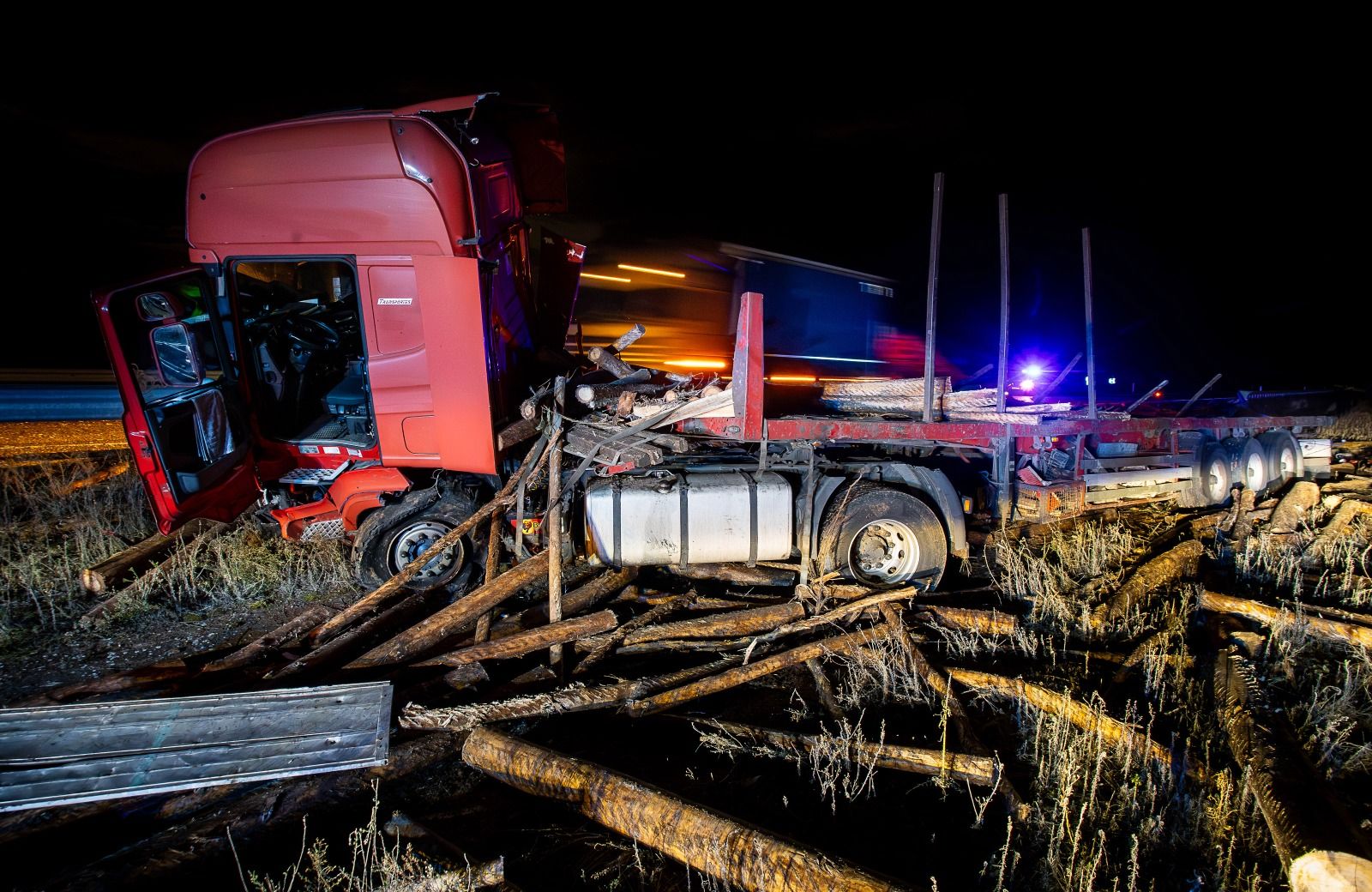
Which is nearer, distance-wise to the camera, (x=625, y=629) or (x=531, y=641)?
(x=531, y=641)

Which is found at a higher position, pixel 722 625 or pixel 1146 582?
pixel 1146 582

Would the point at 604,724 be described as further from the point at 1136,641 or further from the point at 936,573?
the point at 1136,641

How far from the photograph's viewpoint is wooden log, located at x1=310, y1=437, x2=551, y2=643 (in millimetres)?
3689

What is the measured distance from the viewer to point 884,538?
455 centimetres

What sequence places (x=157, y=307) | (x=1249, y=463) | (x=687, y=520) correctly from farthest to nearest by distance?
(x=1249, y=463), (x=687, y=520), (x=157, y=307)

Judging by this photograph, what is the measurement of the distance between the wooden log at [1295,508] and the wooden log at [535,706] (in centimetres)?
678

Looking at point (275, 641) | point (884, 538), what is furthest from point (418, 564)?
point (884, 538)

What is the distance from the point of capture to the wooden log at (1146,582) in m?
3.67

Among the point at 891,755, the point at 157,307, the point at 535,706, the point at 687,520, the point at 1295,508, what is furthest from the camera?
the point at 1295,508

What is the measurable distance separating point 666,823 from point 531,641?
1658 mm

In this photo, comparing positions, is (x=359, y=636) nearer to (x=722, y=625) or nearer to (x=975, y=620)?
(x=722, y=625)

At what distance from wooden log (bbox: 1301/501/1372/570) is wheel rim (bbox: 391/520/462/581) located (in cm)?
751

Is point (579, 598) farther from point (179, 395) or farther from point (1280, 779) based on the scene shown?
point (1280, 779)

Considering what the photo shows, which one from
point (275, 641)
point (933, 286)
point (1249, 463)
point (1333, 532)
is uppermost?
point (933, 286)
